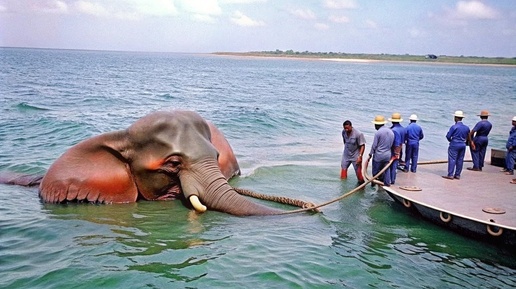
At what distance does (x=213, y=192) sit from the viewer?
9664 millimetres

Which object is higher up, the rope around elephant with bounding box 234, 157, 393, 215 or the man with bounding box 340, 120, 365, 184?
the man with bounding box 340, 120, 365, 184

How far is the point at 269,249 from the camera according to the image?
824 cm

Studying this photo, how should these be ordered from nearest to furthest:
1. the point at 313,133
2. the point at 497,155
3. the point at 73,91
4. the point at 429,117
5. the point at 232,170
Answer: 1. the point at 232,170
2. the point at 497,155
3. the point at 313,133
4. the point at 429,117
5. the point at 73,91

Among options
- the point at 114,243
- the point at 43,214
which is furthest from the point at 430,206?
the point at 43,214

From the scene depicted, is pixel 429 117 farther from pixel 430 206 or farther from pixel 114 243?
pixel 114 243

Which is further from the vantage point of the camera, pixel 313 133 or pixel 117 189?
pixel 313 133

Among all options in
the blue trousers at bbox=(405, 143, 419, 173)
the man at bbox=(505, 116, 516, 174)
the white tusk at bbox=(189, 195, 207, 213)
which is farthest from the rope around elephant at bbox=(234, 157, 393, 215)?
the man at bbox=(505, 116, 516, 174)

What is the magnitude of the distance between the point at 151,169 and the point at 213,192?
1299 mm

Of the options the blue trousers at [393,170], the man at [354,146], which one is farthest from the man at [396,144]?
the man at [354,146]

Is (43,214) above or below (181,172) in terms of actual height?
below

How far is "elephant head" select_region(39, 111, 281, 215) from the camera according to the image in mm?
9688

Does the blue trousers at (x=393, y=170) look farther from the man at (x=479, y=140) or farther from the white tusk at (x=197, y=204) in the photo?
the white tusk at (x=197, y=204)

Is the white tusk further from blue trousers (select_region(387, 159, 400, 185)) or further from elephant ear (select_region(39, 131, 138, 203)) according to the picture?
blue trousers (select_region(387, 159, 400, 185))

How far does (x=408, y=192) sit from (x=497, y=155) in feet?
16.3
